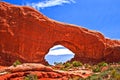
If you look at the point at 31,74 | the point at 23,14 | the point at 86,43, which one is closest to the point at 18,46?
the point at 23,14

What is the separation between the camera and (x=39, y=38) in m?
46.4

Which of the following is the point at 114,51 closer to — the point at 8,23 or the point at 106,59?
the point at 106,59

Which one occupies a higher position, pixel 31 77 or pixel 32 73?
pixel 32 73

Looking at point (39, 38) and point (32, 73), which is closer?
point (32, 73)

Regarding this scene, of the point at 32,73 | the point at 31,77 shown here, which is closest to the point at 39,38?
the point at 32,73

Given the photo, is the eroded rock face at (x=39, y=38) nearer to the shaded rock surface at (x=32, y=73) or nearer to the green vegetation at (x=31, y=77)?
the shaded rock surface at (x=32, y=73)

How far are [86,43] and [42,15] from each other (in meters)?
7.07

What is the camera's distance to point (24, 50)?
45406 millimetres

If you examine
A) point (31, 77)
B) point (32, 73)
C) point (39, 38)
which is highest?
point (39, 38)

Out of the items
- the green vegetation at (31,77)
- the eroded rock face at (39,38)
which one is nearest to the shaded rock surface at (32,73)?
the green vegetation at (31,77)

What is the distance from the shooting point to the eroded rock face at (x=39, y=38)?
147ft

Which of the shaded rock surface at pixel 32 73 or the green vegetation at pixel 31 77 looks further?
the shaded rock surface at pixel 32 73

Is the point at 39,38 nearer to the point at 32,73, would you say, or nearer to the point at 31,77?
the point at 32,73

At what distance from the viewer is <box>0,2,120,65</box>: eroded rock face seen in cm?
4469
